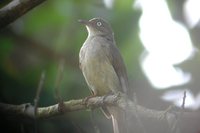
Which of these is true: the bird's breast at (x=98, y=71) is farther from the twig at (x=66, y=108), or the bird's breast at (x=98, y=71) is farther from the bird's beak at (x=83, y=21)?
the twig at (x=66, y=108)

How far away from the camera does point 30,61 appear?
4746mm

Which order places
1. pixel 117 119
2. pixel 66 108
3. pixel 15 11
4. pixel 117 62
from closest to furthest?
pixel 15 11 < pixel 66 108 < pixel 117 119 < pixel 117 62

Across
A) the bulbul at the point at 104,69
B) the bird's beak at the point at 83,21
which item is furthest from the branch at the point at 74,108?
the bird's beak at the point at 83,21

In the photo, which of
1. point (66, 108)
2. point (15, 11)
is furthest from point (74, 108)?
point (15, 11)

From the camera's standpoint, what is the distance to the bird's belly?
5.30m

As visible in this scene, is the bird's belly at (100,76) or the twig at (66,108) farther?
the bird's belly at (100,76)

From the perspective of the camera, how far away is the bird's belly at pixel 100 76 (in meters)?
5.30

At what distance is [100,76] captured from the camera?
5.36 metres

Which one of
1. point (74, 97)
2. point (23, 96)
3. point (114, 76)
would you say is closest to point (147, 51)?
point (114, 76)

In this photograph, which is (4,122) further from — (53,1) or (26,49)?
(53,1)

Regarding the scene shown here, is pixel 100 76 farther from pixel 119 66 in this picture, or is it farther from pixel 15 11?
pixel 15 11

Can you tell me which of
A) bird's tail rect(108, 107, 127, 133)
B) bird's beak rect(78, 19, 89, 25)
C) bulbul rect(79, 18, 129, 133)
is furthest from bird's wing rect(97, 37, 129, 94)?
bird's beak rect(78, 19, 89, 25)

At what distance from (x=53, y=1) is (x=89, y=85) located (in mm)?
906

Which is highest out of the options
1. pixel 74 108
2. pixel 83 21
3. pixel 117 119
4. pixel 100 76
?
pixel 83 21
